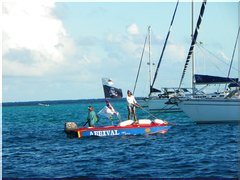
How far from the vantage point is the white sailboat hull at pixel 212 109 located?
39.9 m

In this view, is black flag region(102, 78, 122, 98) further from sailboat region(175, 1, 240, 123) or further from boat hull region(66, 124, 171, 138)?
sailboat region(175, 1, 240, 123)

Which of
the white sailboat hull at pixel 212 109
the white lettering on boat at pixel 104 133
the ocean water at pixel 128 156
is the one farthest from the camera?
the white sailboat hull at pixel 212 109

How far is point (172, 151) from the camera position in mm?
27203

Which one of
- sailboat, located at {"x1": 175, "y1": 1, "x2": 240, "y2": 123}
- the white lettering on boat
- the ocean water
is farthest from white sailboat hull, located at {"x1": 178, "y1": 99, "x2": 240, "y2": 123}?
the white lettering on boat

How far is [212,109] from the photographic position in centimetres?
4053

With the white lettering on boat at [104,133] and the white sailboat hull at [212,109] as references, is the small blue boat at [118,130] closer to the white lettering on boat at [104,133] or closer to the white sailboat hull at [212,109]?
the white lettering on boat at [104,133]

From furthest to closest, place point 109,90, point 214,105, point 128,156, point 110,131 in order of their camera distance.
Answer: point 214,105 → point 109,90 → point 110,131 → point 128,156

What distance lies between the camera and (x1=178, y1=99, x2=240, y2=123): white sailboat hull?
131 ft

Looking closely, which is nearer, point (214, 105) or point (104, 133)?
point (104, 133)

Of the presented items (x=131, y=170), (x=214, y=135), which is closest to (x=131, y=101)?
(x=214, y=135)

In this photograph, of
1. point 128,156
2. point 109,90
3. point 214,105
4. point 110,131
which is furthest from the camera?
point 214,105

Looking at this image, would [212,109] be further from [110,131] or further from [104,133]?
[104,133]

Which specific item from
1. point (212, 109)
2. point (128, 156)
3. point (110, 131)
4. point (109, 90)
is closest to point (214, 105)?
point (212, 109)

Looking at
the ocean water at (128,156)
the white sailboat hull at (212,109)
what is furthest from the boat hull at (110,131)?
the white sailboat hull at (212,109)
